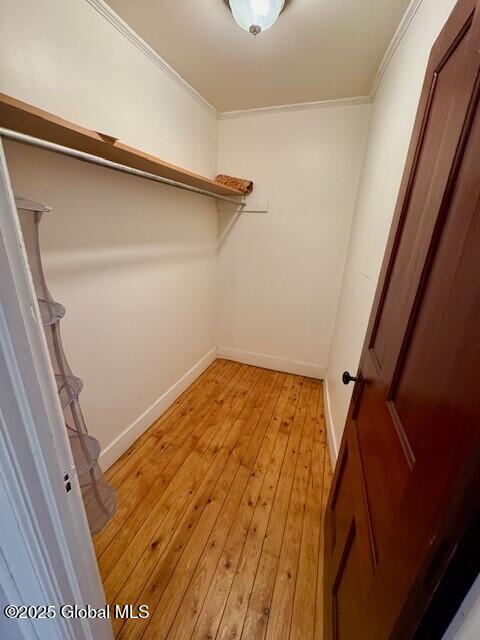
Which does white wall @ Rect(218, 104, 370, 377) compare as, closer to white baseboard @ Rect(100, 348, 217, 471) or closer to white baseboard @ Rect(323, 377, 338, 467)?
white baseboard @ Rect(323, 377, 338, 467)

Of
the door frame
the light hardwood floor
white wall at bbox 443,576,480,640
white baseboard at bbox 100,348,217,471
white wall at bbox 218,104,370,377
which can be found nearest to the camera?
white wall at bbox 443,576,480,640

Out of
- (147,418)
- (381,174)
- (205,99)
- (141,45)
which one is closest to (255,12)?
(141,45)

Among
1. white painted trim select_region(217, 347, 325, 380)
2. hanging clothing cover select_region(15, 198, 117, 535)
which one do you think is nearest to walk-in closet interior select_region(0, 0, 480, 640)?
hanging clothing cover select_region(15, 198, 117, 535)

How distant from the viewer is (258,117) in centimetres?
221

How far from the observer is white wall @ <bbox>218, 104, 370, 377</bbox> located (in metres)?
2.12

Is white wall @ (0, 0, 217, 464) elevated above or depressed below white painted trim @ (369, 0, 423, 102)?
below

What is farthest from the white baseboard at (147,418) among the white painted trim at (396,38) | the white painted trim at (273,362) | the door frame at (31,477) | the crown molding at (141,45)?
the white painted trim at (396,38)

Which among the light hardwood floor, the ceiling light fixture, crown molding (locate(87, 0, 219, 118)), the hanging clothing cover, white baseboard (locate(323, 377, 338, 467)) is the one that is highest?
crown molding (locate(87, 0, 219, 118))

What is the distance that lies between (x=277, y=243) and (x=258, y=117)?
3.52 feet

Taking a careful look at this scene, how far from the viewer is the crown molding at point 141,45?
1186mm

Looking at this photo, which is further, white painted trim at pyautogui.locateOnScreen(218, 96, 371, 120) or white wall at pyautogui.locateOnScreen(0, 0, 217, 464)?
white painted trim at pyautogui.locateOnScreen(218, 96, 371, 120)

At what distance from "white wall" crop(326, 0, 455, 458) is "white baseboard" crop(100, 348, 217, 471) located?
4.25ft

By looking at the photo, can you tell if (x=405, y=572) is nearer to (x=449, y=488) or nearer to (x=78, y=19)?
(x=449, y=488)

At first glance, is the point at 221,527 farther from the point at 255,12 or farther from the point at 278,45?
the point at 278,45
